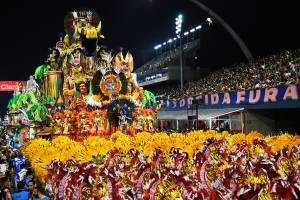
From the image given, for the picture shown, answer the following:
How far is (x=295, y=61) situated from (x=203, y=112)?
7544 mm

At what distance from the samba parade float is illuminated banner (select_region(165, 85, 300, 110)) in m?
4.94

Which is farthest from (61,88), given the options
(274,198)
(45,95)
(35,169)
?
(274,198)

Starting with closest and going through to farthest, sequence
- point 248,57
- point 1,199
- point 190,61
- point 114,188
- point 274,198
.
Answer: point 274,198
point 114,188
point 1,199
point 248,57
point 190,61

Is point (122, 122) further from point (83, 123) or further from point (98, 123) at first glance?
point (83, 123)

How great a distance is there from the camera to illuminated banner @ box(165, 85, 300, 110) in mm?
21891

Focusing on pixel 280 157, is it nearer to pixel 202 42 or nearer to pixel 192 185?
pixel 192 185

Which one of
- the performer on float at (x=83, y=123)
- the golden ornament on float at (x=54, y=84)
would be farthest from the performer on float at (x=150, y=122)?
the golden ornament on float at (x=54, y=84)

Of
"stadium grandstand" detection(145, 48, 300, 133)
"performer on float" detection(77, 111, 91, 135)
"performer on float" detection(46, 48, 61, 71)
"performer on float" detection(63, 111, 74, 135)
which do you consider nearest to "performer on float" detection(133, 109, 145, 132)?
"performer on float" detection(77, 111, 91, 135)

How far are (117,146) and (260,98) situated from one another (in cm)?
1242

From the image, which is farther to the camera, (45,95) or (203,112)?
(203,112)

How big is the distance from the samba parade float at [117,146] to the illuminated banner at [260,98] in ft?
16.2

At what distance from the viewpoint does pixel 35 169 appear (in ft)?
43.0

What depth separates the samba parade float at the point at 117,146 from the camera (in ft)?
24.6

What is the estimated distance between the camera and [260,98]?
24250mm
